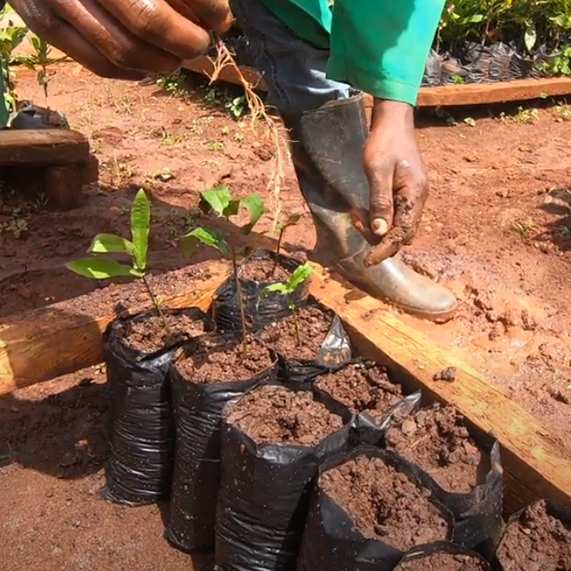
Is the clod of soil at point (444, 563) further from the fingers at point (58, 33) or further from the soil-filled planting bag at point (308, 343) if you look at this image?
the fingers at point (58, 33)

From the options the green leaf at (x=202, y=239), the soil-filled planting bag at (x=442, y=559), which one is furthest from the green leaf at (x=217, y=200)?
the soil-filled planting bag at (x=442, y=559)

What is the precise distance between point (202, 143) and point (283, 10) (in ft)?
6.83

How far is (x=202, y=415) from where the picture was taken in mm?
1880

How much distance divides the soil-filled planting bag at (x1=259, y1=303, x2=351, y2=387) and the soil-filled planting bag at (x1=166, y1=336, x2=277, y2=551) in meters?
0.06

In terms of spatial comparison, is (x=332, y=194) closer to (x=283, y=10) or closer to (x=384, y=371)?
(x=283, y=10)

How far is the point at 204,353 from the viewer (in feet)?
6.50

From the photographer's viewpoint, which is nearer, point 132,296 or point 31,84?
point 132,296

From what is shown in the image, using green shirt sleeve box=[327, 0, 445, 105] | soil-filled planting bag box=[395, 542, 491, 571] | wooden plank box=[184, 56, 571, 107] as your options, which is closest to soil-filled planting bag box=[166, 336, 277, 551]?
soil-filled planting bag box=[395, 542, 491, 571]

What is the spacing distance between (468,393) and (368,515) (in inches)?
18.9

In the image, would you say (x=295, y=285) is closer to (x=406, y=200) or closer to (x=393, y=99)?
(x=406, y=200)

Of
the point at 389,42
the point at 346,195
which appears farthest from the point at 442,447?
the point at 346,195

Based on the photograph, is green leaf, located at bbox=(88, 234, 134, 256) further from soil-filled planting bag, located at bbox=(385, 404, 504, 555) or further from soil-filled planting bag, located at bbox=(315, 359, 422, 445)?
soil-filled planting bag, located at bbox=(385, 404, 504, 555)

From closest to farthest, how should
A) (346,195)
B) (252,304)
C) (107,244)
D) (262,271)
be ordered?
(107,244) < (252,304) < (262,271) < (346,195)

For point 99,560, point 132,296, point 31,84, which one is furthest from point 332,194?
point 31,84
